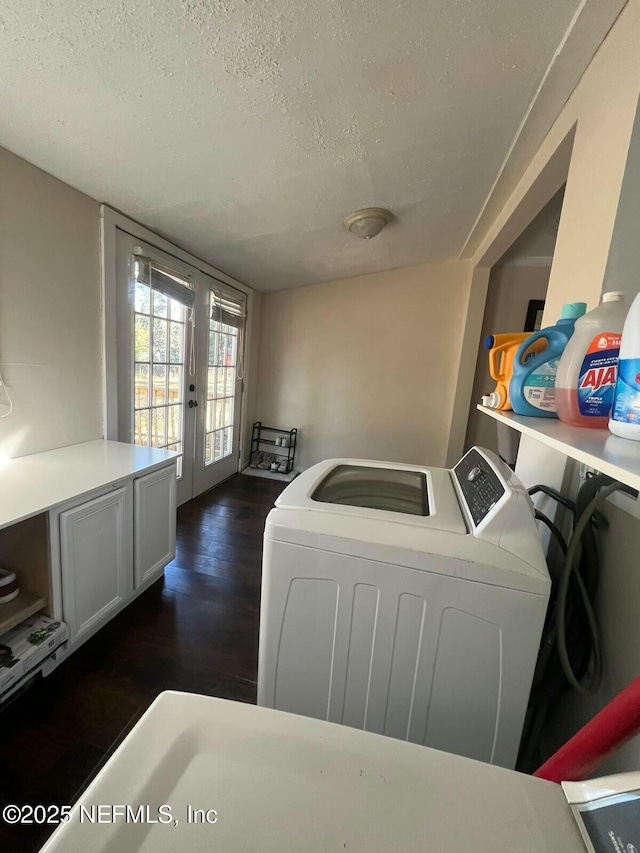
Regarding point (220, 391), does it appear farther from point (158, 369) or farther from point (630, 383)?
point (630, 383)

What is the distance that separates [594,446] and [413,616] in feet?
1.87

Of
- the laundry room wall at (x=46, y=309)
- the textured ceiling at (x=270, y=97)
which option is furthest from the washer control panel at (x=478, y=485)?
the laundry room wall at (x=46, y=309)

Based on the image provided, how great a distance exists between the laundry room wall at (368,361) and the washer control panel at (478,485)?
2384mm

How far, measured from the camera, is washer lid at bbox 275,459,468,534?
87 centimetres

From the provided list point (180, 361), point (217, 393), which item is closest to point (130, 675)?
point (180, 361)

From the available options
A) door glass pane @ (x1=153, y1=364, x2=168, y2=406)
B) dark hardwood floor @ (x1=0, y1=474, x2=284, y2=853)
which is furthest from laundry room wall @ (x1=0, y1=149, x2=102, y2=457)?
dark hardwood floor @ (x1=0, y1=474, x2=284, y2=853)

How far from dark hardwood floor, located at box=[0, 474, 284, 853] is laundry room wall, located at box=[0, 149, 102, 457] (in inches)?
40.2

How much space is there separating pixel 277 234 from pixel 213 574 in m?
2.31

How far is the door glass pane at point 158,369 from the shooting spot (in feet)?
7.48

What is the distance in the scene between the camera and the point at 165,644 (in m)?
1.57

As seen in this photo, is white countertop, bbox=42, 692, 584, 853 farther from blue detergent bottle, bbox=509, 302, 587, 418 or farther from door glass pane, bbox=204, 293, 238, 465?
door glass pane, bbox=204, 293, 238, 465

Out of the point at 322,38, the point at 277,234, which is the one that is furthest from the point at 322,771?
the point at 277,234

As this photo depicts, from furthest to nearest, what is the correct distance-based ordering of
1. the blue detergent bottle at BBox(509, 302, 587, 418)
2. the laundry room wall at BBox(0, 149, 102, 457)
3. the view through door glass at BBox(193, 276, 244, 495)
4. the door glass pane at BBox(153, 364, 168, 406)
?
1. the view through door glass at BBox(193, 276, 244, 495)
2. the door glass pane at BBox(153, 364, 168, 406)
3. the laundry room wall at BBox(0, 149, 102, 457)
4. the blue detergent bottle at BBox(509, 302, 587, 418)

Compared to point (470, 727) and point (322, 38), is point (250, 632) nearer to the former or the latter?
point (470, 727)
